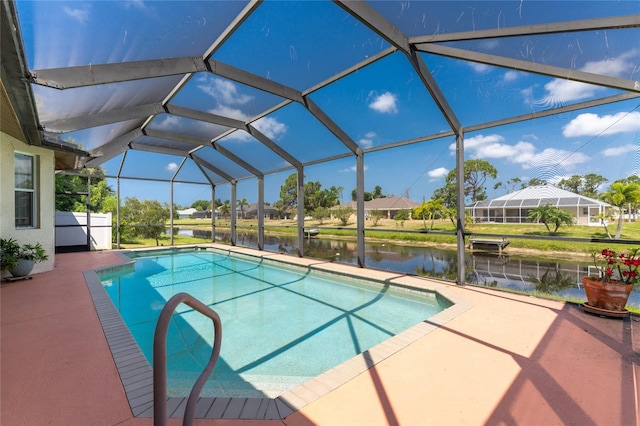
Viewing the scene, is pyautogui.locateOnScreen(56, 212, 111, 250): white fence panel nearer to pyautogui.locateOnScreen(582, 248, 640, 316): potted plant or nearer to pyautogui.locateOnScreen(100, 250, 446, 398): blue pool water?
pyautogui.locateOnScreen(100, 250, 446, 398): blue pool water

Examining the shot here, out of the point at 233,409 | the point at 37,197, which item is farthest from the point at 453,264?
the point at 37,197

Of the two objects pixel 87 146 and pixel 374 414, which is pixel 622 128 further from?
pixel 87 146

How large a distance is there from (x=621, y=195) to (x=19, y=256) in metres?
10.5

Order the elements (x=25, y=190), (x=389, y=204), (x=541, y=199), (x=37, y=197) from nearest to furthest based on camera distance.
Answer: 1. (x=541, y=199)
2. (x=25, y=190)
3. (x=37, y=197)
4. (x=389, y=204)

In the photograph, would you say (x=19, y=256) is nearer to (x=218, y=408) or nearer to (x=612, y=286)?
(x=218, y=408)

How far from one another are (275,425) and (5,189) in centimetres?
702

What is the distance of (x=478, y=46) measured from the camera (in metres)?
3.76

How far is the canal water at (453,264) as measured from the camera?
708cm

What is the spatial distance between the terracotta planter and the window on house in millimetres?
10309

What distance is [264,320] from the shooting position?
4539 mm

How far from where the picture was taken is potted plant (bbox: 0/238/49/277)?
5293 millimetres

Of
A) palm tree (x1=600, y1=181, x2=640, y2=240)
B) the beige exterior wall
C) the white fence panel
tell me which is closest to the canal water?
palm tree (x1=600, y1=181, x2=640, y2=240)

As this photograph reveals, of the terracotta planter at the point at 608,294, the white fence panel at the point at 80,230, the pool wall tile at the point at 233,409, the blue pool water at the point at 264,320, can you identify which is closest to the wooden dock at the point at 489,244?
the terracotta planter at the point at 608,294

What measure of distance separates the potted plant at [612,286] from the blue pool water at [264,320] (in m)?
1.98
